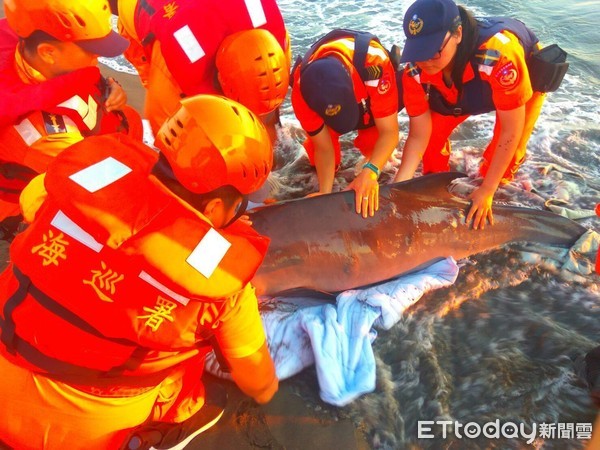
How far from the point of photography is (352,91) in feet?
12.7

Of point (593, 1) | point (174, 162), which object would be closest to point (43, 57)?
point (174, 162)

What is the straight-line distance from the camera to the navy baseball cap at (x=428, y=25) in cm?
338

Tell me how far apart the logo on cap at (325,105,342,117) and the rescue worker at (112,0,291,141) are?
61 cm

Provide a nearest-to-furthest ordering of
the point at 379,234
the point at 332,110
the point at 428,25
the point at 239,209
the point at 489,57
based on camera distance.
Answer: the point at 239,209 → the point at 428,25 → the point at 489,57 → the point at 379,234 → the point at 332,110

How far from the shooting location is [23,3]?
2.70 m

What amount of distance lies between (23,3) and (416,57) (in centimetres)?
248

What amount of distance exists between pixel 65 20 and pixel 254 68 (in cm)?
109

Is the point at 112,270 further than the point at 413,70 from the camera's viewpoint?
No

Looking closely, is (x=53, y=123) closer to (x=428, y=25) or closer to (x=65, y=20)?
(x=65, y=20)

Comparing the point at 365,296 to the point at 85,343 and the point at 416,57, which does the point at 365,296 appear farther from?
the point at 85,343

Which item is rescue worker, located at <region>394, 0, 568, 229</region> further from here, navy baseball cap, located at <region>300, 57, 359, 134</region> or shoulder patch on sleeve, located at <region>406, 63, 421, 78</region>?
navy baseball cap, located at <region>300, 57, 359, 134</region>

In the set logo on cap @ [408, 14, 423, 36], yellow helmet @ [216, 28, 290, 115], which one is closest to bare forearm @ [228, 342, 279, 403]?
yellow helmet @ [216, 28, 290, 115]

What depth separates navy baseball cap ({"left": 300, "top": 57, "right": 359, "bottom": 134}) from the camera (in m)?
3.76

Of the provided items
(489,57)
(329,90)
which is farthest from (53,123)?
(489,57)
